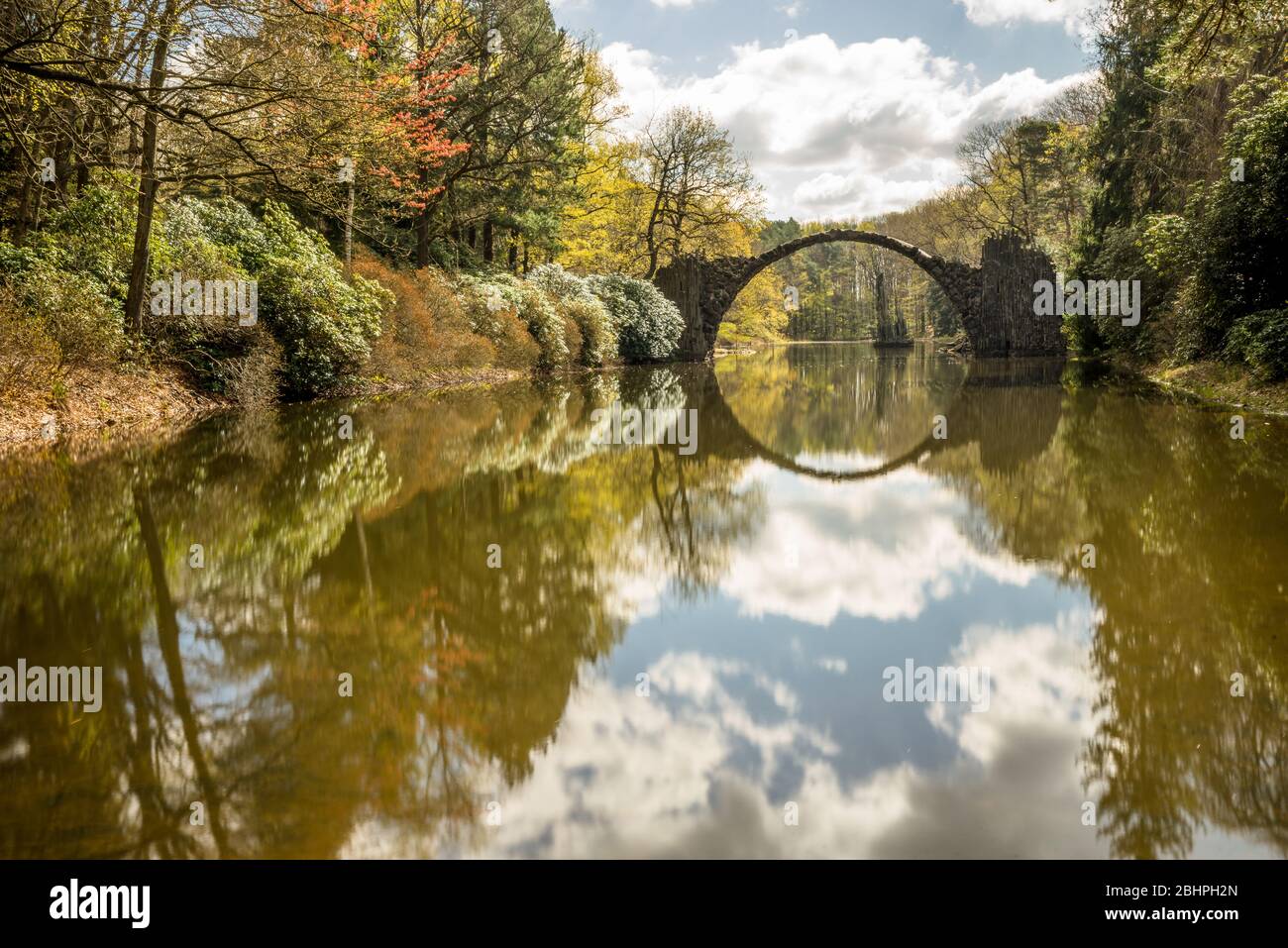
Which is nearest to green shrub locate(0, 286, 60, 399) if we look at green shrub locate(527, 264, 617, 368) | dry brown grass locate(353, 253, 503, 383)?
dry brown grass locate(353, 253, 503, 383)

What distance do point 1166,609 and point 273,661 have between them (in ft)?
12.8

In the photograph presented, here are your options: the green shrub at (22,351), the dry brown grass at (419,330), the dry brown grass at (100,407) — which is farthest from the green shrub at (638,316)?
the green shrub at (22,351)

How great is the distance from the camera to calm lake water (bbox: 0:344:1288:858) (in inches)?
89.2

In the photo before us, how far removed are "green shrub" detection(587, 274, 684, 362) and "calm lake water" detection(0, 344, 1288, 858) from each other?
71.0ft

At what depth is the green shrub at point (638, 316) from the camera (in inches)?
1118

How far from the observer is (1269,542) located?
4.81 metres

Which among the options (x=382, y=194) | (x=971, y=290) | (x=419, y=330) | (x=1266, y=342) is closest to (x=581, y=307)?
(x=419, y=330)

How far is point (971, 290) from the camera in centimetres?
3638

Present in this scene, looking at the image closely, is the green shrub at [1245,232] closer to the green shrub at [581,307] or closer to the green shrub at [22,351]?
the green shrub at [581,307]

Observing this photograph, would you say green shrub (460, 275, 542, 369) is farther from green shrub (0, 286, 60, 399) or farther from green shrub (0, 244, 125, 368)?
green shrub (0, 286, 60, 399)

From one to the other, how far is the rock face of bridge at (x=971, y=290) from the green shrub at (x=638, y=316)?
257 centimetres

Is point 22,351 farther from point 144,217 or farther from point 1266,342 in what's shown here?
point 1266,342

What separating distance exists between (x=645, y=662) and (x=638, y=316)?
26811 millimetres
